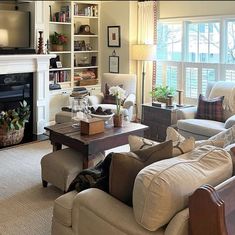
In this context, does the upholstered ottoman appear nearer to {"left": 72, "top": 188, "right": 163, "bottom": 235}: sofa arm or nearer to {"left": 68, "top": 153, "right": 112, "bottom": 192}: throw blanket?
{"left": 68, "top": 153, "right": 112, "bottom": 192}: throw blanket

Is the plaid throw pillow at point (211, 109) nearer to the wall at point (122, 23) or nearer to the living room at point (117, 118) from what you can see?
the living room at point (117, 118)

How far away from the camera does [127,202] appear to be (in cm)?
205

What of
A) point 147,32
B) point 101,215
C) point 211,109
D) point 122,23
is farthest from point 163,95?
point 101,215

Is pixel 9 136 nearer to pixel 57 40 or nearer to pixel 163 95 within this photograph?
pixel 57 40

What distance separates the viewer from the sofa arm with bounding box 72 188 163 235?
6.13 ft

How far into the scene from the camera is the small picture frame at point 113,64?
6.85 m

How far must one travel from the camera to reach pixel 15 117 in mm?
5234

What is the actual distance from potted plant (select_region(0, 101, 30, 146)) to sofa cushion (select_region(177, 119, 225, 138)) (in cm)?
225

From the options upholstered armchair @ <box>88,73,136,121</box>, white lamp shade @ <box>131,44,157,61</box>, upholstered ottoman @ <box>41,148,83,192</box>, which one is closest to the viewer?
upholstered ottoman @ <box>41,148,83,192</box>

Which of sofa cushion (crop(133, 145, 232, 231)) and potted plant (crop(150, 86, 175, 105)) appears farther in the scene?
potted plant (crop(150, 86, 175, 105))

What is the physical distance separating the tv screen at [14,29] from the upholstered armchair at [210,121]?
2.71 m

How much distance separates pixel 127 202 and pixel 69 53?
4.99 meters

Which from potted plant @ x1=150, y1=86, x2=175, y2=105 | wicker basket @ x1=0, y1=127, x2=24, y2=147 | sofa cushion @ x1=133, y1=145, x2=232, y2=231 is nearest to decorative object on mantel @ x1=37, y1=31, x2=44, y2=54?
wicker basket @ x1=0, y1=127, x2=24, y2=147

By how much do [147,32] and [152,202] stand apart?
515 cm
